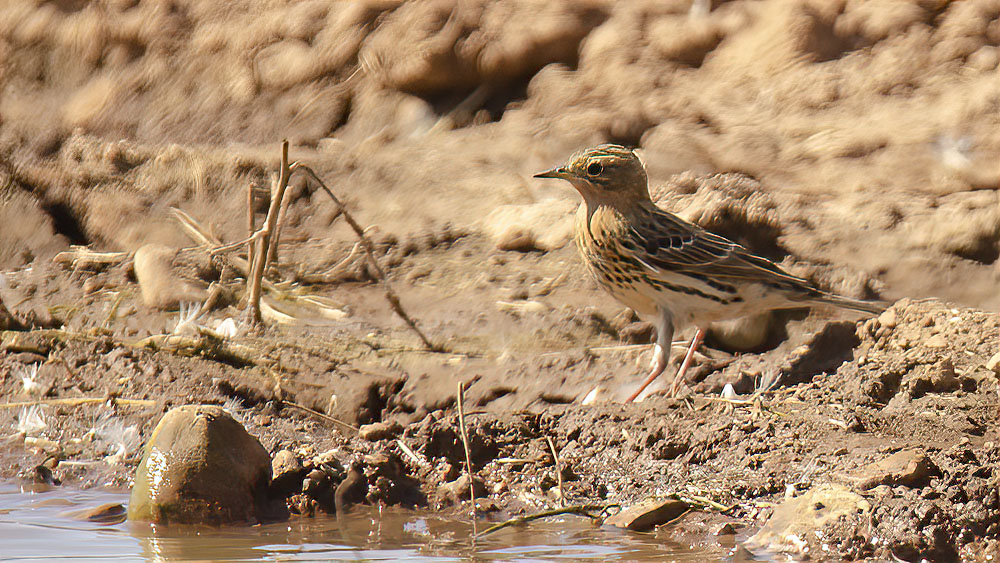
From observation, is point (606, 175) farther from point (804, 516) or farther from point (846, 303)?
point (804, 516)

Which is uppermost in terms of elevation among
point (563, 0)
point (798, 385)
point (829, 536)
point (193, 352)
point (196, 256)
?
point (563, 0)

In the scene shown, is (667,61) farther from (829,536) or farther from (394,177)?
(829,536)

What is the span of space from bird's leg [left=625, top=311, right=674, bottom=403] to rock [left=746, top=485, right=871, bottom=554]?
1.48 meters

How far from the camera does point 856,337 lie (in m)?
5.47

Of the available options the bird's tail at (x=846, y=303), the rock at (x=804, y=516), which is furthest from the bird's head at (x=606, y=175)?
the rock at (x=804, y=516)

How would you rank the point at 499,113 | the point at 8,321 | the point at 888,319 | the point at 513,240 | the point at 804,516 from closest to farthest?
1. the point at 804,516
2. the point at 888,319
3. the point at 8,321
4. the point at 513,240
5. the point at 499,113

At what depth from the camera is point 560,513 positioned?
4094 millimetres

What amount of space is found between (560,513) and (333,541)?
0.77 m

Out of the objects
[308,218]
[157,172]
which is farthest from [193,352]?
[157,172]

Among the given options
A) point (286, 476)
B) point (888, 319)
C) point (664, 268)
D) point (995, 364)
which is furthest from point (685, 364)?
point (286, 476)

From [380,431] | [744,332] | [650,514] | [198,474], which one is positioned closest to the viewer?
[650,514]

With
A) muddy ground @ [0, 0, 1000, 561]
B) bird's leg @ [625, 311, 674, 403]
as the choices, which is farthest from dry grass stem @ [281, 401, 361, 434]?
bird's leg @ [625, 311, 674, 403]

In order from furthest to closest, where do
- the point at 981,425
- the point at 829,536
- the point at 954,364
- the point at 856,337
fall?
the point at 856,337, the point at 954,364, the point at 981,425, the point at 829,536

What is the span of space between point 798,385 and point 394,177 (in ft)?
9.85
